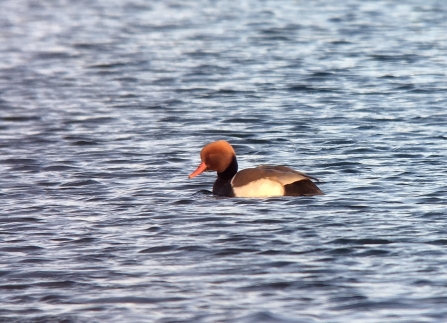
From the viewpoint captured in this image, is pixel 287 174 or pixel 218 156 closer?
pixel 287 174

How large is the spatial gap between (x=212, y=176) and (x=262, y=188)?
200 cm

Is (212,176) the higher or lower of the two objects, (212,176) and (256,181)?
the lower

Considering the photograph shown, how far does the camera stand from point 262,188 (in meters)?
11.5

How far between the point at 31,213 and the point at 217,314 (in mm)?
4018

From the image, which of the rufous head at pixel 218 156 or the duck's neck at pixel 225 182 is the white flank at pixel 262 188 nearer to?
the duck's neck at pixel 225 182

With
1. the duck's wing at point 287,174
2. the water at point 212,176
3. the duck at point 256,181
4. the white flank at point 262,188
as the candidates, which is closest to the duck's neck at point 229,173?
the duck at point 256,181

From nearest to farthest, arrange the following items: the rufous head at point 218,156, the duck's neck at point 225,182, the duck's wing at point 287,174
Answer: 1. the duck's wing at point 287,174
2. the duck's neck at point 225,182
3. the rufous head at point 218,156

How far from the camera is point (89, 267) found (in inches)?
357

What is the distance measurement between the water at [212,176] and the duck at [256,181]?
0.14 m

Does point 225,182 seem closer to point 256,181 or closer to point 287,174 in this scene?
point 256,181

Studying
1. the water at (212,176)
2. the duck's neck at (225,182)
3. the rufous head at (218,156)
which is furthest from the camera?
the rufous head at (218,156)

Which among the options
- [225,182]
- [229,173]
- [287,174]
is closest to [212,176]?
[229,173]

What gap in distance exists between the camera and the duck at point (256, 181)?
451 inches

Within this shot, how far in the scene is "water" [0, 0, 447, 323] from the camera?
27.0ft
